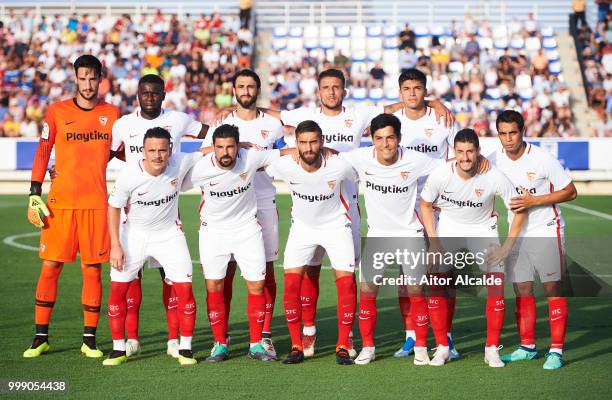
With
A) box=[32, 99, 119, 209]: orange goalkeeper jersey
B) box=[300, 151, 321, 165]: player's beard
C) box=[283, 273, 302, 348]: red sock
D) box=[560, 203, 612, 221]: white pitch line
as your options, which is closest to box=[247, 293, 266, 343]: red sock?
box=[283, 273, 302, 348]: red sock

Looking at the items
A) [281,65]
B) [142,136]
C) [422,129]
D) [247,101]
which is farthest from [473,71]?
[142,136]

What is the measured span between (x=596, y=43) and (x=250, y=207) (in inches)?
954

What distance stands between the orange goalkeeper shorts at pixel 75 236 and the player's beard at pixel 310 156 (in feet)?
6.18

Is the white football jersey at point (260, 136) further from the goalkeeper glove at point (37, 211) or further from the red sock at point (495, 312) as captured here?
the red sock at point (495, 312)

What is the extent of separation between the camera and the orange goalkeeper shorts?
342 inches

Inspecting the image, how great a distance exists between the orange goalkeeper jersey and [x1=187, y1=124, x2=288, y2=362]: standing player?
2.91 feet

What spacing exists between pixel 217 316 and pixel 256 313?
339mm

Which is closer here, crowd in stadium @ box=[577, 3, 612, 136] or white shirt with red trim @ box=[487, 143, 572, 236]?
white shirt with red trim @ box=[487, 143, 572, 236]

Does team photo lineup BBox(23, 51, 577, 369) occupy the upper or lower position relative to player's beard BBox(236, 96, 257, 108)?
lower

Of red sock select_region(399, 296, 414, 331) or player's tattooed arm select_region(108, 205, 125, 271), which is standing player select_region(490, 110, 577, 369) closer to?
red sock select_region(399, 296, 414, 331)

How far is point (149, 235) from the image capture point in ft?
28.1

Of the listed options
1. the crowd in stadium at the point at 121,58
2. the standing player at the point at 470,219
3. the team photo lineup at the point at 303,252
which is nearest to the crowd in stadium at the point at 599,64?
the crowd in stadium at the point at 121,58

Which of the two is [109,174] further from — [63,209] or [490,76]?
[63,209]

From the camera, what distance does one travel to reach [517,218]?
8.34 metres
